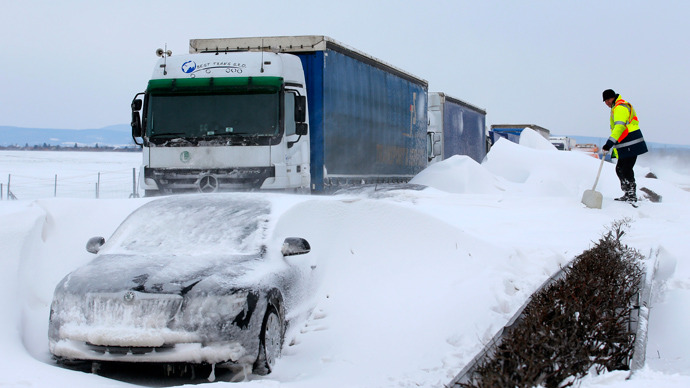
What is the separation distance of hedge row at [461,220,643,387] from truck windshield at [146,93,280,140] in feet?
23.8

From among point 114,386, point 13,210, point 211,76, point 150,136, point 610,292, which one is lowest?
point 114,386

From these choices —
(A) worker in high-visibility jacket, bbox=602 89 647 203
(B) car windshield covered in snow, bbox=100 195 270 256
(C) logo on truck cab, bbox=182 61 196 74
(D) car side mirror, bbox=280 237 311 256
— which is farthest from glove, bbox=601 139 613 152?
(D) car side mirror, bbox=280 237 311 256

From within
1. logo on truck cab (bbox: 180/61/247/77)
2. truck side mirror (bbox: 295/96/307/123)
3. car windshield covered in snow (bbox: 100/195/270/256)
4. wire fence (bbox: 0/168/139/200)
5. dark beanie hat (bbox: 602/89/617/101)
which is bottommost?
wire fence (bbox: 0/168/139/200)

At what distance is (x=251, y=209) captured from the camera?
689cm

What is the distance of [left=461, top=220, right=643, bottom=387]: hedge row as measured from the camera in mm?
4000

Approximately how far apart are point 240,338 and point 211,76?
8.50 metres

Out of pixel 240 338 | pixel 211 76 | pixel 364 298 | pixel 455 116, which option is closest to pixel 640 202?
pixel 211 76

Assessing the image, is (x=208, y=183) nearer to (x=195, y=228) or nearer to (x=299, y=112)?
(x=299, y=112)

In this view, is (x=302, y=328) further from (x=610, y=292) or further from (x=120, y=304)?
(x=610, y=292)

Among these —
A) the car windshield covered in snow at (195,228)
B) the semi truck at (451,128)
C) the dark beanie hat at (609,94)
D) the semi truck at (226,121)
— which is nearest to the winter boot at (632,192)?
the dark beanie hat at (609,94)

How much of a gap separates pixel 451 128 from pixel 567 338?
80.1 feet

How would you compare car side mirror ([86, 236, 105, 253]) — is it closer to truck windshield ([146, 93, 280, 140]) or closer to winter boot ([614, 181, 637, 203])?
truck windshield ([146, 93, 280, 140])

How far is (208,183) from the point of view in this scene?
12.9 meters

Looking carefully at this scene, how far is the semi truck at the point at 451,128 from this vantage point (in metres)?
26.5
